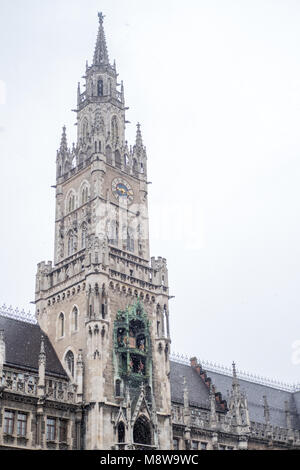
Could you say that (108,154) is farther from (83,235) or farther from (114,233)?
(83,235)

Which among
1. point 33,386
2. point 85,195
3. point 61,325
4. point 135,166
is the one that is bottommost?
point 33,386

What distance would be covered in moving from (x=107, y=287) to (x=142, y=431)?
1223cm

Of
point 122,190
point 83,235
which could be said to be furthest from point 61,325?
point 122,190

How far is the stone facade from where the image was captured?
49.4 m

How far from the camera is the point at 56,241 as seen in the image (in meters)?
63.0

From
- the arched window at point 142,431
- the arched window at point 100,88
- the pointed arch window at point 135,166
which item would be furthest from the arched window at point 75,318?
the arched window at point 100,88

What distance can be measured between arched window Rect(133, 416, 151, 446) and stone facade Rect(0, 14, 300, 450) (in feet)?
0.29

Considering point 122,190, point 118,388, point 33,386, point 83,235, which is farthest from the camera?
point 122,190

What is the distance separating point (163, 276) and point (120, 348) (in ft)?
34.0

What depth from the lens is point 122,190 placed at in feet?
209

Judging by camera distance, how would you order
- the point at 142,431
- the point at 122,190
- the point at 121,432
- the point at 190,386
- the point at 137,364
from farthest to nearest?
the point at 190,386 < the point at 122,190 < the point at 137,364 < the point at 142,431 < the point at 121,432

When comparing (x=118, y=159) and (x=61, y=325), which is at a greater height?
(x=118, y=159)

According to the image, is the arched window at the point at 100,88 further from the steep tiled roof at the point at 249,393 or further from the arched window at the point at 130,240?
the steep tiled roof at the point at 249,393

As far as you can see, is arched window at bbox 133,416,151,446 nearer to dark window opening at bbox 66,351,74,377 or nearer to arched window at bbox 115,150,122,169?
dark window opening at bbox 66,351,74,377
